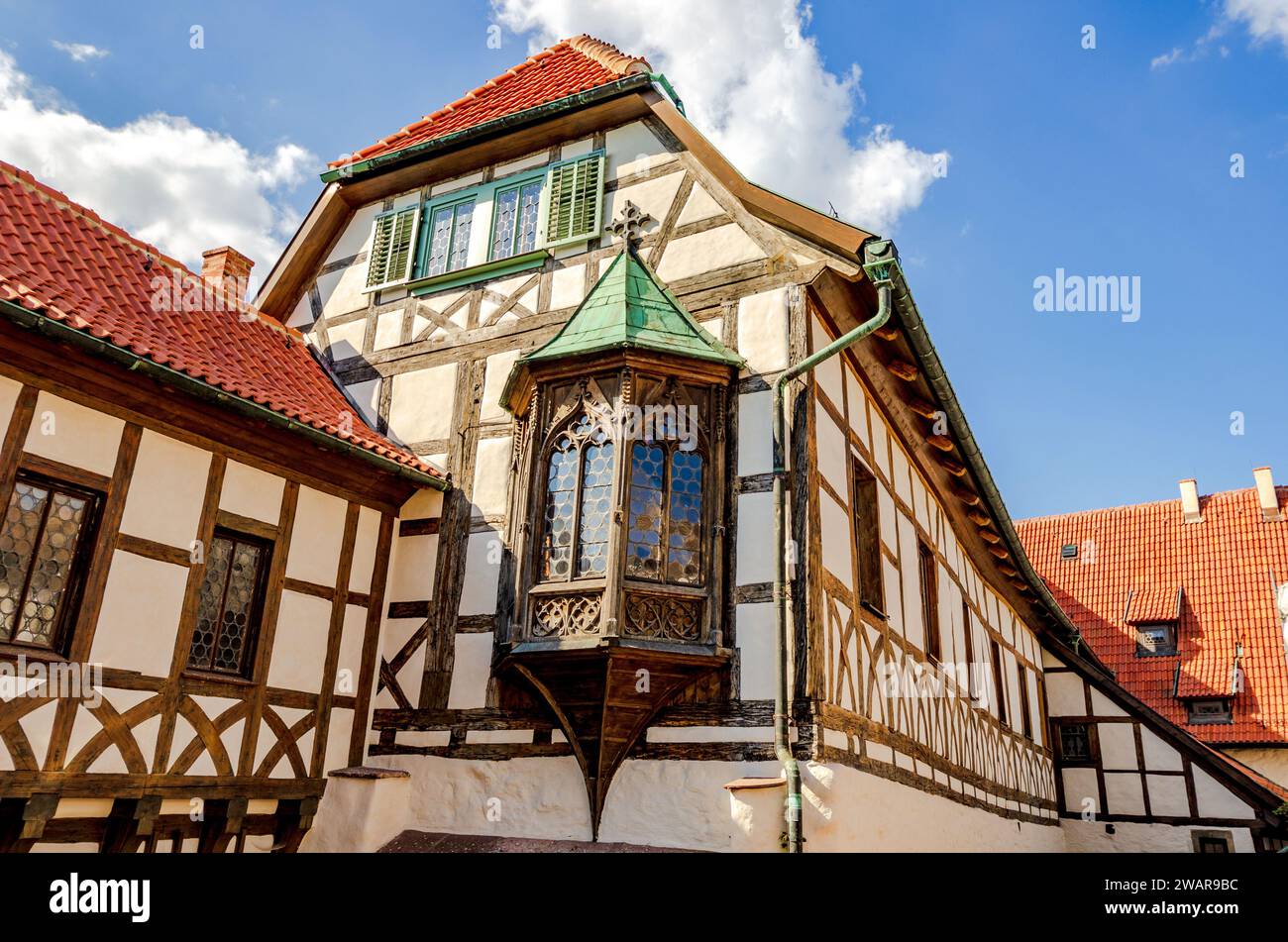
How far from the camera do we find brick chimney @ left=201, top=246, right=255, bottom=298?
41.6 ft

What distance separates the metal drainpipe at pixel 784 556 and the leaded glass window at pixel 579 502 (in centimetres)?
151

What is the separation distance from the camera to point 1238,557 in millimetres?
25953

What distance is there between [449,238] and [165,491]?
508cm

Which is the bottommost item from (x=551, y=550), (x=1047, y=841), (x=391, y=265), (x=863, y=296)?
(x=1047, y=841)

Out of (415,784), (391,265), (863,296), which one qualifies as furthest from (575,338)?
(415,784)

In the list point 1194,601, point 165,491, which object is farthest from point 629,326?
point 1194,601

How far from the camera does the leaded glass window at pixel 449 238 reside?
1194 centimetres

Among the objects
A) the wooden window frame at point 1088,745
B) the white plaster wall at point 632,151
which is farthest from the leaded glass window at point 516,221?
the wooden window frame at point 1088,745

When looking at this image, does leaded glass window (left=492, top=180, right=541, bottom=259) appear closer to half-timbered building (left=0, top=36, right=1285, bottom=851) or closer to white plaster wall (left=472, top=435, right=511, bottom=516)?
half-timbered building (left=0, top=36, right=1285, bottom=851)

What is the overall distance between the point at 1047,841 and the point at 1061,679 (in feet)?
12.6

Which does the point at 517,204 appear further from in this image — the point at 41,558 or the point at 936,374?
the point at 41,558

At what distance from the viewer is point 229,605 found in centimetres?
884

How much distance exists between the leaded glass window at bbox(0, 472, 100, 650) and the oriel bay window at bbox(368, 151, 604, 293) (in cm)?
524
